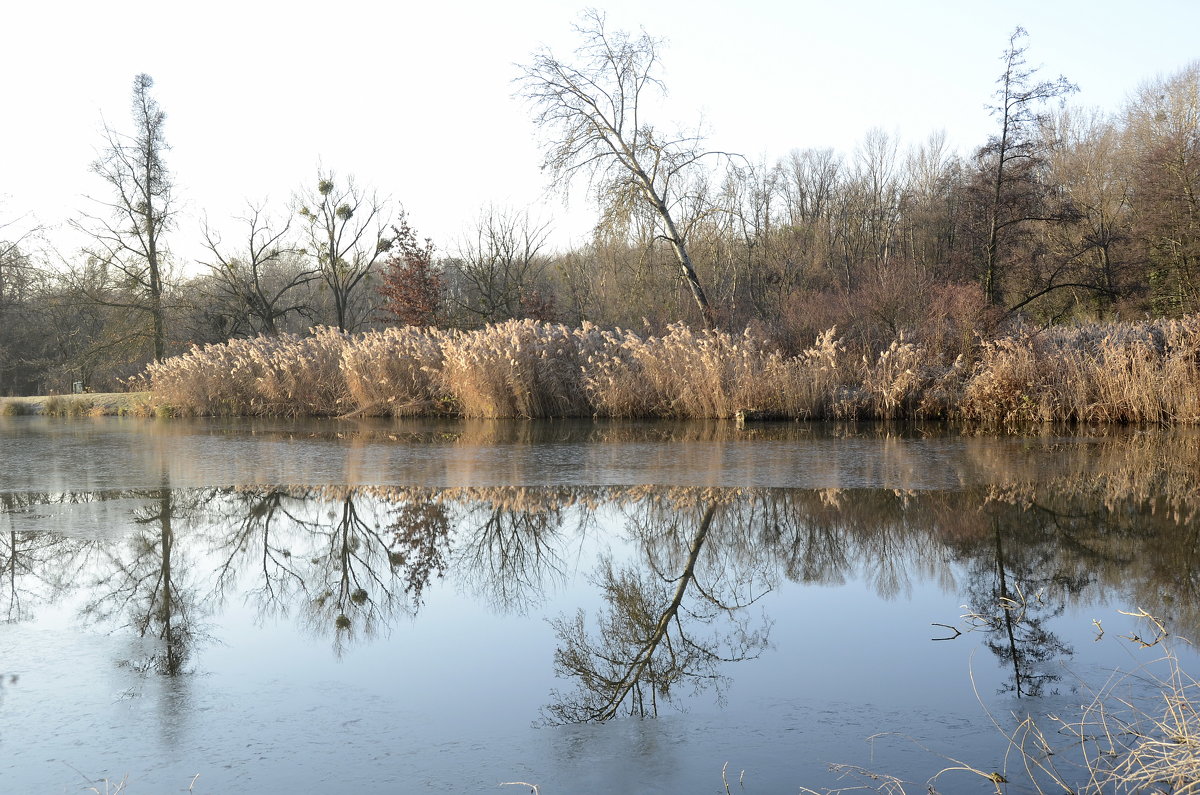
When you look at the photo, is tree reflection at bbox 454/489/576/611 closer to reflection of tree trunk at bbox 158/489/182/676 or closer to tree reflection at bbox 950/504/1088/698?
reflection of tree trunk at bbox 158/489/182/676

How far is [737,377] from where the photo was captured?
16719mm

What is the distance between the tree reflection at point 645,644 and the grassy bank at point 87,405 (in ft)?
68.0

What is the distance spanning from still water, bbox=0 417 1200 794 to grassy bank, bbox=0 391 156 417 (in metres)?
14.9

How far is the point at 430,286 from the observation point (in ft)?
105

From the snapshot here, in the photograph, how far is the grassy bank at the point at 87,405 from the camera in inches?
940

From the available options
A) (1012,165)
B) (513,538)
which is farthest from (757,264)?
(513,538)

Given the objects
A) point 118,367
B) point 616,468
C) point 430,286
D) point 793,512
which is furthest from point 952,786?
point 118,367

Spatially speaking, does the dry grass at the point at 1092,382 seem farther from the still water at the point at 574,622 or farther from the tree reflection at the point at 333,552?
the tree reflection at the point at 333,552

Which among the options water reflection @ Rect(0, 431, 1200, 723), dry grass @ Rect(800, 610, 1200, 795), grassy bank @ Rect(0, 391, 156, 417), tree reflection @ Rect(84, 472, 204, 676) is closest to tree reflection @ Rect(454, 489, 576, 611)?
water reflection @ Rect(0, 431, 1200, 723)

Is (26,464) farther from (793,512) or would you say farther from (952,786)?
(952,786)

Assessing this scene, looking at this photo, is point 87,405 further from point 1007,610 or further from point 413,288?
point 1007,610

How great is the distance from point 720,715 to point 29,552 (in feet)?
16.9

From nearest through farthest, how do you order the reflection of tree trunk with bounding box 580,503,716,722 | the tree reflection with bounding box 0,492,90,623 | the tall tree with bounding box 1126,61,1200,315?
the reflection of tree trunk with bounding box 580,503,716,722 < the tree reflection with bounding box 0,492,90,623 < the tall tree with bounding box 1126,61,1200,315

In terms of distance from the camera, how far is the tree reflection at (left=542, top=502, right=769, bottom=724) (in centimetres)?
387
